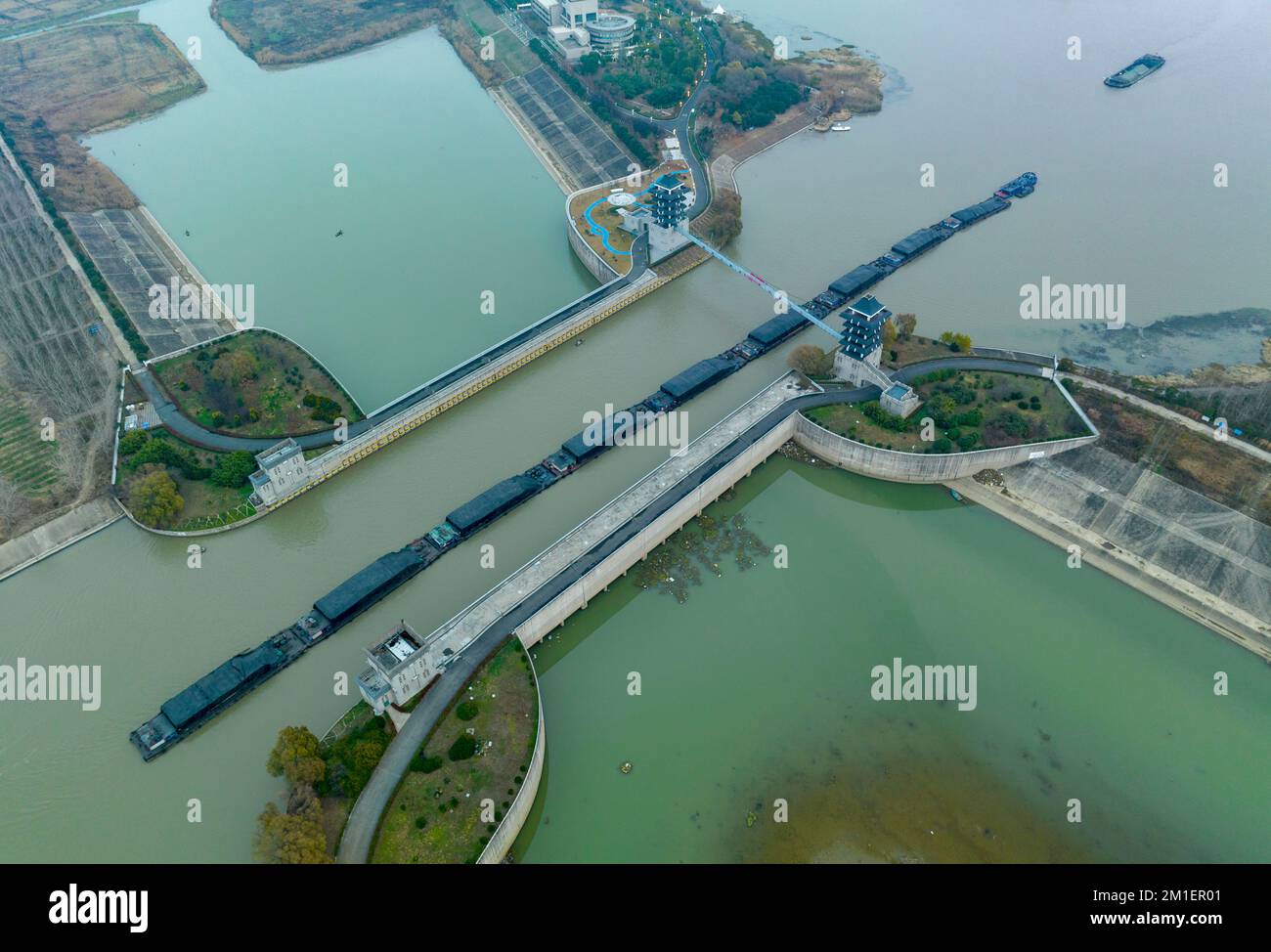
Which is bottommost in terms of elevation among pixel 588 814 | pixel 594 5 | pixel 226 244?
pixel 588 814

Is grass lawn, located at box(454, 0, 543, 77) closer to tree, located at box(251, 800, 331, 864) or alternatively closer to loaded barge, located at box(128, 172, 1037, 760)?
loaded barge, located at box(128, 172, 1037, 760)

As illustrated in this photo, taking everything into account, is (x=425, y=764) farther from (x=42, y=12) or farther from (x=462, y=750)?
(x=42, y=12)

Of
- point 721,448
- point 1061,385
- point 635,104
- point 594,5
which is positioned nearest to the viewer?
point 721,448

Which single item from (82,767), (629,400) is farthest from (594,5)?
(82,767)

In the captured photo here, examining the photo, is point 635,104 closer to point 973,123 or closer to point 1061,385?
point 973,123

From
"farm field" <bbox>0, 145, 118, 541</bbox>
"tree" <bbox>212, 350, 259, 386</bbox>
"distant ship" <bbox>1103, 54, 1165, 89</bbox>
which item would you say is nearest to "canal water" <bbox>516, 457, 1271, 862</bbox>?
"tree" <bbox>212, 350, 259, 386</bbox>

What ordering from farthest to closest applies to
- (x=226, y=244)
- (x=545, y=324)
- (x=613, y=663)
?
1. (x=226, y=244)
2. (x=545, y=324)
3. (x=613, y=663)

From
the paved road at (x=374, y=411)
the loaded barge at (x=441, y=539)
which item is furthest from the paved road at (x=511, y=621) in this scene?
the paved road at (x=374, y=411)

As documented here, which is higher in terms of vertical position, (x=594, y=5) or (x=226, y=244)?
(x=594, y=5)

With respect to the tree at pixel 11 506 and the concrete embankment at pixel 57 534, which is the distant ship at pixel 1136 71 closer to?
the concrete embankment at pixel 57 534
